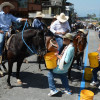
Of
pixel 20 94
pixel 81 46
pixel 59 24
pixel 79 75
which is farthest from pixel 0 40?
pixel 79 75

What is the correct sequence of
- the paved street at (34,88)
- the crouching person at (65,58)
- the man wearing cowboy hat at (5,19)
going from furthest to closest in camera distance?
1. the man wearing cowboy hat at (5,19)
2. the paved street at (34,88)
3. the crouching person at (65,58)

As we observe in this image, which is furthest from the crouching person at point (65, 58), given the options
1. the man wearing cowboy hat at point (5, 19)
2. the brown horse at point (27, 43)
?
the man wearing cowboy hat at point (5, 19)

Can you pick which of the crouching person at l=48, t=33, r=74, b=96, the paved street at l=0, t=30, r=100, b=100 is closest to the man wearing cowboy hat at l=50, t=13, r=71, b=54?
the crouching person at l=48, t=33, r=74, b=96

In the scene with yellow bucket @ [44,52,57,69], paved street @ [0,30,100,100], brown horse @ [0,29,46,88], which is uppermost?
brown horse @ [0,29,46,88]

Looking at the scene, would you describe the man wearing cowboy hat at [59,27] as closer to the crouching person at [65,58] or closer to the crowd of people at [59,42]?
the crowd of people at [59,42]

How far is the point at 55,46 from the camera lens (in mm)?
5277

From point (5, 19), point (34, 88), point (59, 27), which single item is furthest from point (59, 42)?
point (5, 19)

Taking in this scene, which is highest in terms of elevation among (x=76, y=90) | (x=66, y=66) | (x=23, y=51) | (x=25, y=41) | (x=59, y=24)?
(x=59, y=24)

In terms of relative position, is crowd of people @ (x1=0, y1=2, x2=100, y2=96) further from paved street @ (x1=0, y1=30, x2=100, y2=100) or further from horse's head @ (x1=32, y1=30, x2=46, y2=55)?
horse's head @ (x1=32, y1=30, x2=46, y2=55)

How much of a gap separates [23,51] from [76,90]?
7.51ft

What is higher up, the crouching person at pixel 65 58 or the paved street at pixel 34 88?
the crouching person at pixel 65 58

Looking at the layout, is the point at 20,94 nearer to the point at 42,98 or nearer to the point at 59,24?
the point at 42,98

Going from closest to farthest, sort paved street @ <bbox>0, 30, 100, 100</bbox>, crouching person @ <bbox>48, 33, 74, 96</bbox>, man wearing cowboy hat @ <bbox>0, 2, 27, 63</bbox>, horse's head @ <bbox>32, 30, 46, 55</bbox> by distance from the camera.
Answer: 1. crouching person @ <bbox>48, 33, 74, 96</bbox>
2. horse's head @ <bbox>32, 30, 46, 55</bbox>
3. paved street @ <bbox>0, 30, 100, 100</bbox>
4. man wearing cowboy hat @ <bbox>0, 2, 27, 63</bbox>

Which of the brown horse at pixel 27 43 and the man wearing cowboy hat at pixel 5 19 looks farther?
the man wearing cowboy hat at pixel 5 19
